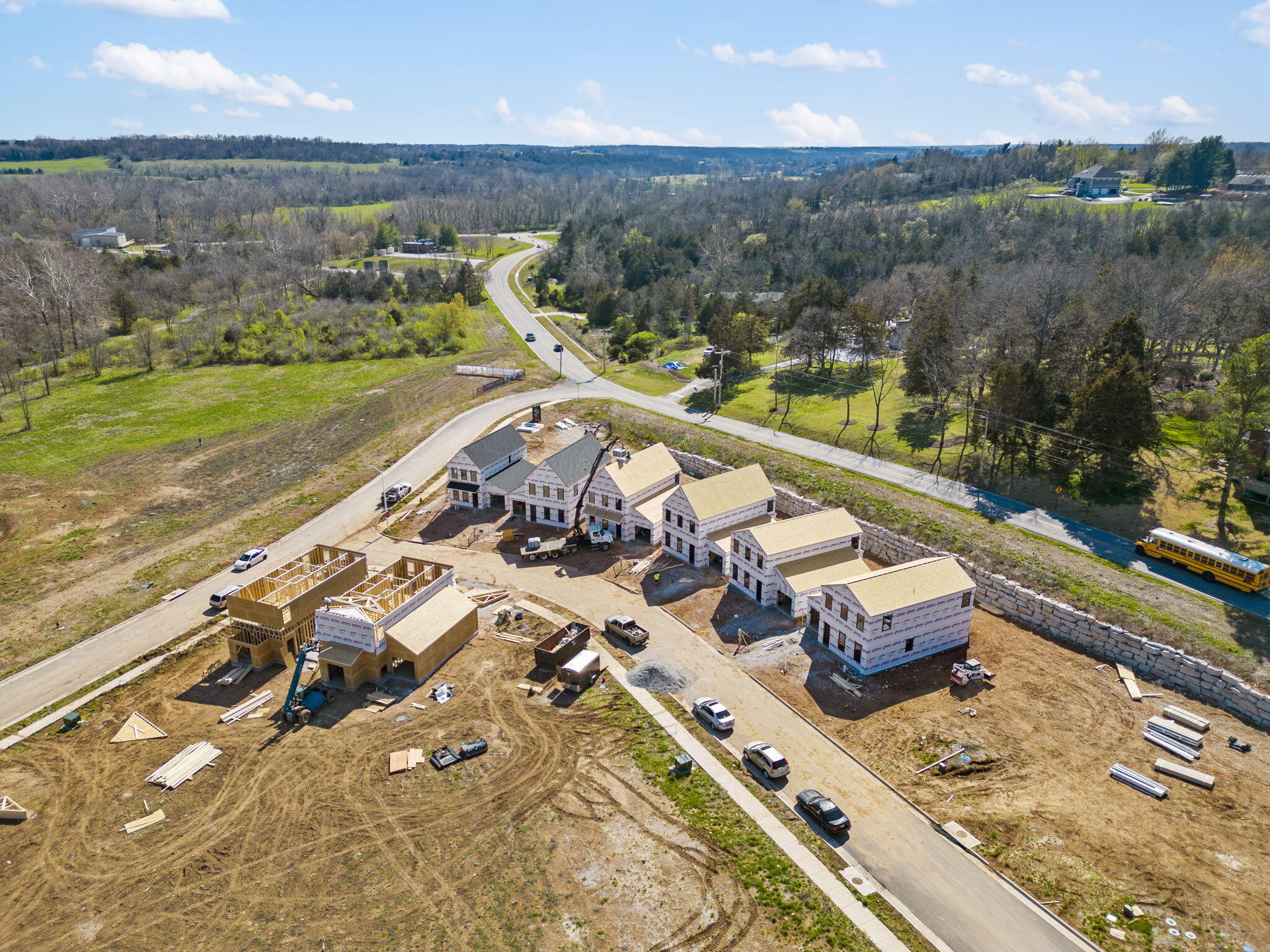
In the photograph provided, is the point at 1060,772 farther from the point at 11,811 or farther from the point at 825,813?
the point at 11,811

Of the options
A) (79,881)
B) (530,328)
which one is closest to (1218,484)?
(79,881)

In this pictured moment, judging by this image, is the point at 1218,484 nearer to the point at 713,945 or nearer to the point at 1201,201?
the point at 713,945

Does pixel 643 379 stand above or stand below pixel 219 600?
above

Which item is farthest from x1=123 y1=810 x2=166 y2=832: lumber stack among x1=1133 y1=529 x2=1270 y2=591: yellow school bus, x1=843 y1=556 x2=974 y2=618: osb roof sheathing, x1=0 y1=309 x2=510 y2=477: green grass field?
x1=1133 y1=529 x2=1270 y2=591: yellow school bus

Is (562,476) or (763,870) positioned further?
(562,476)

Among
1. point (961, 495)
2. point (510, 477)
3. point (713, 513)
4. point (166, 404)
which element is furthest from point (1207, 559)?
point (166, 404)

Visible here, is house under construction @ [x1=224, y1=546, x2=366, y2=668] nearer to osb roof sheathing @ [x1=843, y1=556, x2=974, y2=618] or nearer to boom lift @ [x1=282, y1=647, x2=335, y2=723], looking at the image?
boom lift @ [x1=282, y1=647, x2=335, y2=723]
